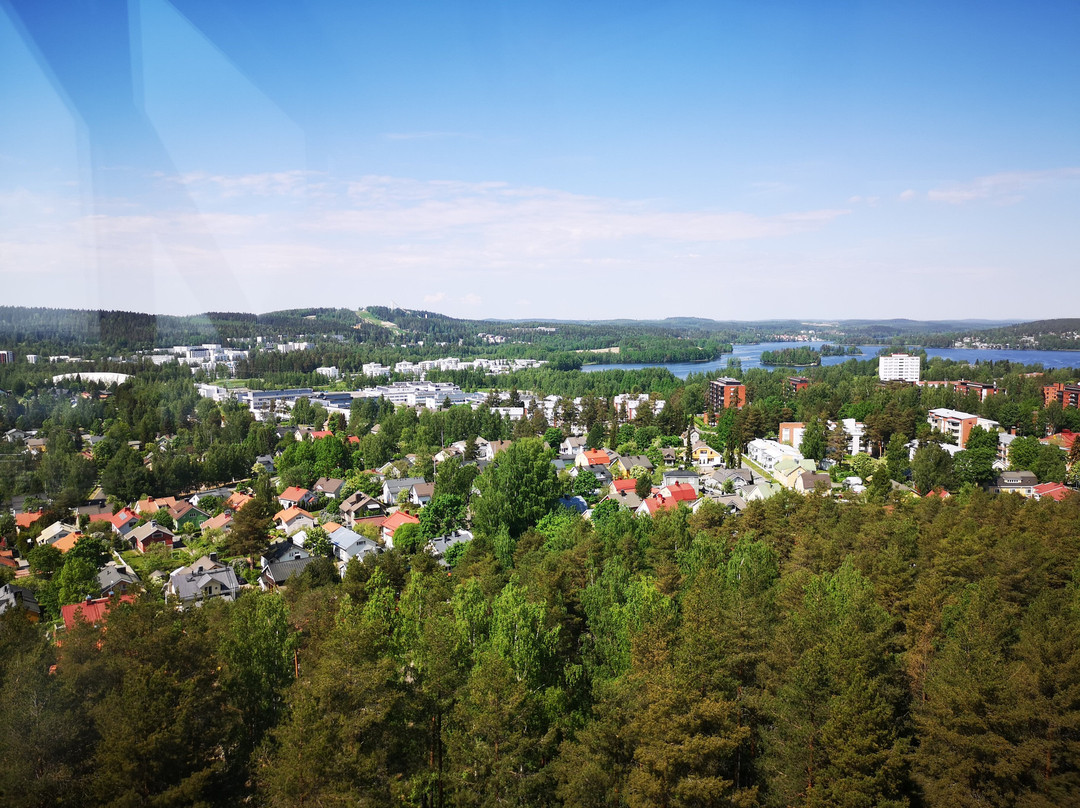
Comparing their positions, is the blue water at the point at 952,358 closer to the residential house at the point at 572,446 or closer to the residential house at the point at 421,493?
the residential house at the point at 572,446

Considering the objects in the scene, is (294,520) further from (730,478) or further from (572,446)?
(572,446)

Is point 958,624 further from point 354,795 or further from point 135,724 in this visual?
point 135,724

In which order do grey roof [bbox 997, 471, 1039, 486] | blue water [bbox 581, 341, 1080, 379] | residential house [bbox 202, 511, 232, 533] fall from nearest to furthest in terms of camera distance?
residential house [bbox 202, 511, 232, 533] → grey roof [bbox 997, 471, 1039, 486] → blue water [bbox 581, 341, 1080, 379]

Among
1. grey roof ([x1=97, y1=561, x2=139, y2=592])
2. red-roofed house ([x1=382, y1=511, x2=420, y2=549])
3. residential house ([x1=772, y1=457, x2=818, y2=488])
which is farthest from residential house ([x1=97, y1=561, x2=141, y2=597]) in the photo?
residential house ([x1=772, y1=457, x2=818, y2=488])

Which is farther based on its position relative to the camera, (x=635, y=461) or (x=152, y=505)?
(x=635, y=461)

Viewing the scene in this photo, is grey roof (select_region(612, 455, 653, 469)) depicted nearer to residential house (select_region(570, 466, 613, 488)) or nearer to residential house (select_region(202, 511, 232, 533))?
residential house (select_region(570, 466, 613, 488))

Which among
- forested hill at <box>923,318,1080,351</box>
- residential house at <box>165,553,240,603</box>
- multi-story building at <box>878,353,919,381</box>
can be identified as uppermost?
forested hill at <box>923,318,1080,351</box>

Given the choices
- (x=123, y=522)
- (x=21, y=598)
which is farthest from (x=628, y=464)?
(x=21, y=598)
